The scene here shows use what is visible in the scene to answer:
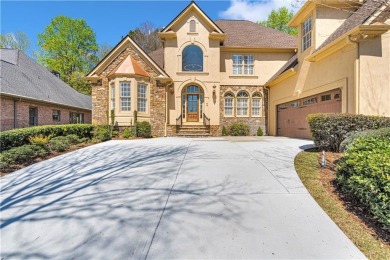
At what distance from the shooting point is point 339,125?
291 inches

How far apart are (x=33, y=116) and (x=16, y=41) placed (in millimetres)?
26966

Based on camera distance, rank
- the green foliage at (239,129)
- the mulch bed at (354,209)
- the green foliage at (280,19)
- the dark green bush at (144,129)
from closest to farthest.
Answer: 1. the mulch bed at (354,209)
2. the dark green bush at (144,129)
3. the green foliage at (239,129)
4. the green foliage at (280,19)

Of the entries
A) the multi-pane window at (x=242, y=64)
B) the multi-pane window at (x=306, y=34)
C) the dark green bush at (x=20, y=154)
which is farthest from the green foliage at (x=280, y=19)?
the dark green bush at (x=20, y=154)

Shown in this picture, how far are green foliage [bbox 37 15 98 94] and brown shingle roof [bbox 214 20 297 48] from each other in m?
24.5

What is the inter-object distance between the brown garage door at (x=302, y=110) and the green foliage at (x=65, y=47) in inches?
1183

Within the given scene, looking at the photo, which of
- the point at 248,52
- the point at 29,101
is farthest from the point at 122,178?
the point at 248,52

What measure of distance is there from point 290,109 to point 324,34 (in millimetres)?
4981

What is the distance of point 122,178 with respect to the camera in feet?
16.7

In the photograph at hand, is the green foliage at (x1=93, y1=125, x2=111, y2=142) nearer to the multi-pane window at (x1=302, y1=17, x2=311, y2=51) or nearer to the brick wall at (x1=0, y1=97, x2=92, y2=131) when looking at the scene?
the brick wall at (x1=0, y1=97, x2=92, y2=131)

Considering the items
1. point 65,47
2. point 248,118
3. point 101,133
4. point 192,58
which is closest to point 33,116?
point 101,133

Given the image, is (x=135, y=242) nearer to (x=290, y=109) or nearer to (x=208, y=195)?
(x=208, y=195)

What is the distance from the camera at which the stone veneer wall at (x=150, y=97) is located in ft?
51.4

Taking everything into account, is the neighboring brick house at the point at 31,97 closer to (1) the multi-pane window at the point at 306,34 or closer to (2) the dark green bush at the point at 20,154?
(2) the dark green bush at the point at 20,154

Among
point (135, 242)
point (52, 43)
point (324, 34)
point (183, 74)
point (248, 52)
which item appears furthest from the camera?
point (52, 43)
